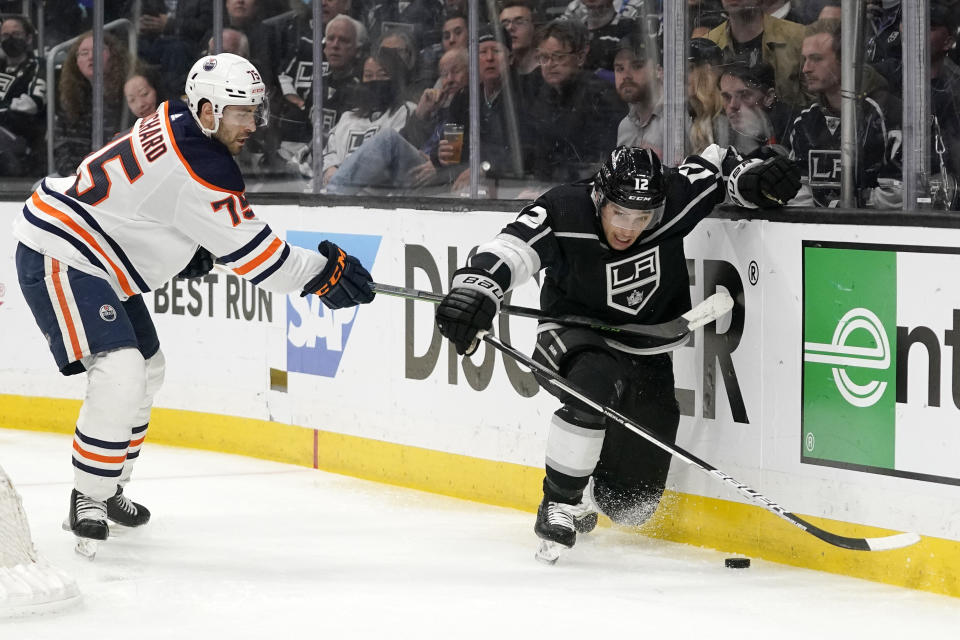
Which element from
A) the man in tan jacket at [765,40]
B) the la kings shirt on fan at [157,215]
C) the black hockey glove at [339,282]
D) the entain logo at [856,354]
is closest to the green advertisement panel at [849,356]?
the entain logo at [856,354]

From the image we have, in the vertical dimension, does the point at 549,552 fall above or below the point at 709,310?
below

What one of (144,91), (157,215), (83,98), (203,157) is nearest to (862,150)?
(203,157)

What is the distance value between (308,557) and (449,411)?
0.94 metres

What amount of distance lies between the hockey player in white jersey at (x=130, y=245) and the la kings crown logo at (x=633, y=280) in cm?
63

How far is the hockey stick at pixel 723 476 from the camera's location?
325cm

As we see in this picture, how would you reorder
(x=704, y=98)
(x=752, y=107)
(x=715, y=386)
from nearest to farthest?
1. (x=715, y=386)
2. (x=752, y=107)
3. (x=704, y=98)

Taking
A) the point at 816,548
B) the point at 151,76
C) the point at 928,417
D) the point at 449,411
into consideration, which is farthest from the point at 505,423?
the point at 151,76

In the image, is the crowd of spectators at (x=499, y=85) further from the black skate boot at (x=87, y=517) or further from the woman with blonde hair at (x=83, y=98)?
the black skate boot at (x=87, y=517)

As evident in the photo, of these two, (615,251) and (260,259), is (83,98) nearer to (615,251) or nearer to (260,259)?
(260,259)

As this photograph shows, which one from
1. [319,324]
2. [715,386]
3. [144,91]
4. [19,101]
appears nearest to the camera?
[715,386]

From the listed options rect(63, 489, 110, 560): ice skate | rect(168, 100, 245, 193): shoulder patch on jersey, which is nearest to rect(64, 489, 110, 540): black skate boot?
rect(63, 489, 110, 560): ice skate

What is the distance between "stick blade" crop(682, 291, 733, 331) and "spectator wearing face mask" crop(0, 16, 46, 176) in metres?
3.41

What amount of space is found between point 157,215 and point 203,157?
193 mm

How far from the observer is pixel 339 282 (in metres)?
3.70
